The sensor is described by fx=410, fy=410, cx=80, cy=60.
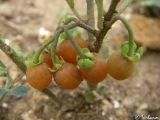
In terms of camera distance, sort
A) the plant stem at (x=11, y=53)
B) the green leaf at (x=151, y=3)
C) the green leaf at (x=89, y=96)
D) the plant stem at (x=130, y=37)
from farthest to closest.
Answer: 1. the green leaf at (x=151, y=3)
2. the green leaf at (x=89, y=96)
3. the plant stem at (x=11, y=53)
4. the plant stem at (x=130, y=37)

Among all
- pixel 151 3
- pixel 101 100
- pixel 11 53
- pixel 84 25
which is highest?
pixel 84 25

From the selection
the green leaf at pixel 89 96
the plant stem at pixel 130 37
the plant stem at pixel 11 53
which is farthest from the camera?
the green leaf at pixel 89 96

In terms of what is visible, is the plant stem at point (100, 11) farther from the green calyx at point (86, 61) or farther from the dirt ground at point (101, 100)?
the dirt ground at point (101, 100)

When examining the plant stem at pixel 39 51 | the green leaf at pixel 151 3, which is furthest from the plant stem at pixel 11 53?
the green leaf at pixel 151 3

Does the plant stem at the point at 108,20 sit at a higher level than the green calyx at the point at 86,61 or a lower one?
higher

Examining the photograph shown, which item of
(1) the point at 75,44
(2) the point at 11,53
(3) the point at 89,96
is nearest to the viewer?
(1) the point at 75,44

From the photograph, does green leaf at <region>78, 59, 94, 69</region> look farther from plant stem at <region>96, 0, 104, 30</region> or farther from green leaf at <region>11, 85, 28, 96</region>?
green leaf at <region>11, 85, 28, 96</region>

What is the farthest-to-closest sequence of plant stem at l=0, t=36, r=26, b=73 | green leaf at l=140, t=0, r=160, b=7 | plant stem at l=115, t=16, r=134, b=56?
green leaf at l=140, t=0, r=160, b=7, plant stem at l=0, t=36, r=26, b=73, plant stem at l=115, t=16, r=134, b=56

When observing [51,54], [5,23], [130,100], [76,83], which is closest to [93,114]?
[130,100]

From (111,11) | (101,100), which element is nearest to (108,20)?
(111,11)

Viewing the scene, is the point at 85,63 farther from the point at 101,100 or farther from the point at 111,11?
the point at 101,100

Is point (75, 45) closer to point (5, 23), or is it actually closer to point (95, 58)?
point (95, 58)

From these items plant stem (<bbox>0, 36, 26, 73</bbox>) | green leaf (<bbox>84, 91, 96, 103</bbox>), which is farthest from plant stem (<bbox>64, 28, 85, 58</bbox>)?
green leaf (<bbox>84, 91, 96, 103</bbox>)

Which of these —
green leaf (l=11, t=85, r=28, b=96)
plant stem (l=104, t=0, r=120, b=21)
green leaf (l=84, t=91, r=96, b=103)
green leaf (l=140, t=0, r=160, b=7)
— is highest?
plant stem (l=104, t=0, r=120, b=21)
